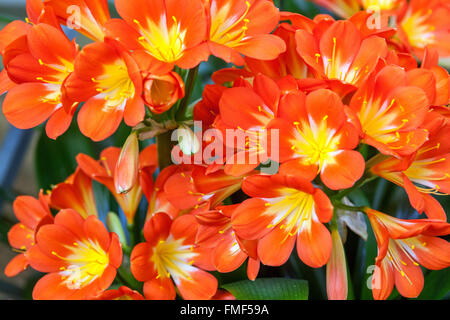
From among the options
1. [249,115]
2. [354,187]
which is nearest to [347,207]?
[354,187]

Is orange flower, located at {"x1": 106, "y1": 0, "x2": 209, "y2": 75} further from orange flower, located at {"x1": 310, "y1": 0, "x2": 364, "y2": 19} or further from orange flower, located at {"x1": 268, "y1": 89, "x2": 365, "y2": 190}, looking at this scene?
orange flower, located at {"x1": 310, "y1": 0, "x2": 364, "y2": 19}

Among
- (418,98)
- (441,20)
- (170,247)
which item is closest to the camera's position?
(418,98)

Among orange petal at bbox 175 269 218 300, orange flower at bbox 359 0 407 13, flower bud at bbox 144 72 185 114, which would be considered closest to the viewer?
flower bud at bbox 144 72 185 114

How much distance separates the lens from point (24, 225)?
0.55m

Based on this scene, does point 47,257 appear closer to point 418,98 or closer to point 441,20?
point 418,98

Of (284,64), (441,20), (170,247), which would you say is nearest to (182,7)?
(284,64)

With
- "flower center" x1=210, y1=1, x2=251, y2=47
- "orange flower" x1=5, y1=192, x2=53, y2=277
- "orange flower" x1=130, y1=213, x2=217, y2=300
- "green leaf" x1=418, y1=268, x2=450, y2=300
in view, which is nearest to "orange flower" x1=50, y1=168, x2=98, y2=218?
"orange flower" x1=5, y1=192, x2=53, y2=277

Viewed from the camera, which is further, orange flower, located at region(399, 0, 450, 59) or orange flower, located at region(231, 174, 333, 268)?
orange flower, located at region(399, 0, 450, 59)

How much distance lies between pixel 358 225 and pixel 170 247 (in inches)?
7.3

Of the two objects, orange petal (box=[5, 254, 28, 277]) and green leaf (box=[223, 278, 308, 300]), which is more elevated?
green leaf (box=[223, 278, 308, 300])

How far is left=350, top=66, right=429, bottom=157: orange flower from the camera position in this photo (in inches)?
Result: 14.7

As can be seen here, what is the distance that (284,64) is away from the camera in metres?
0.44

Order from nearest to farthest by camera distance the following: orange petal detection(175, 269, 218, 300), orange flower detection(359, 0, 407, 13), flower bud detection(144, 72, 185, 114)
Result: flower bud detection(144, 72, 185, 114) → orange petal detection(175, 269, 218, 300) → orange flower detection(359, 0, 407, 13)

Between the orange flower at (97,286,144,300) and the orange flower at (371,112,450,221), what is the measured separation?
0.80 feet
